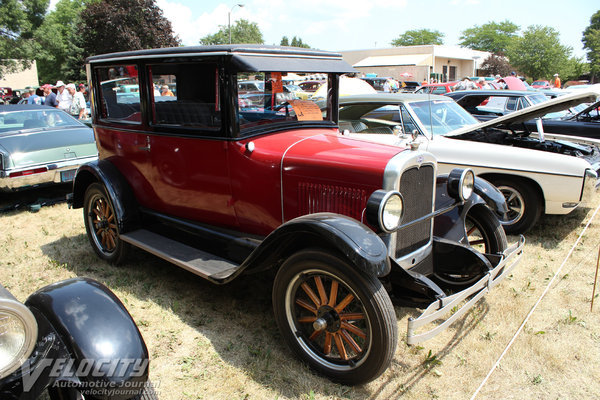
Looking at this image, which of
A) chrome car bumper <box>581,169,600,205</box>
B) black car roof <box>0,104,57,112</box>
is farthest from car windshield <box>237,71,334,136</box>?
black car roof <box>0,104,57,112</box>

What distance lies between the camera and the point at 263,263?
9.22 feet

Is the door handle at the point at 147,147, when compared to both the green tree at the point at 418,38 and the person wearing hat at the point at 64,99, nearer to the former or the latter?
the person wearing hat at the point at 64,99

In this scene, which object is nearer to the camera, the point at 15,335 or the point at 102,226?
the point at 15,335

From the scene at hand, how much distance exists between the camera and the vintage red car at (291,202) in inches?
97.0

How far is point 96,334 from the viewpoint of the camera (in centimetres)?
186

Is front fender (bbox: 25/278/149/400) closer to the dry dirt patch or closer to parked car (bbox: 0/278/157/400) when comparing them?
parked car (bbox: 0/278/157/400)

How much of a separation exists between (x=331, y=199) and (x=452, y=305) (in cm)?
101

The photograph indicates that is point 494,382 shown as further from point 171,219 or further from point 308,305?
point 171,219

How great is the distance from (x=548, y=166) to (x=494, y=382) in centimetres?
296

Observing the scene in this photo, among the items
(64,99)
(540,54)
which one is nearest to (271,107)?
(64,99)

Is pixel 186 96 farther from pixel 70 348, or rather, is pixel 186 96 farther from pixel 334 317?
pixel 70 348

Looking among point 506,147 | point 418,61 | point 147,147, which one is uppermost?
point 418,61

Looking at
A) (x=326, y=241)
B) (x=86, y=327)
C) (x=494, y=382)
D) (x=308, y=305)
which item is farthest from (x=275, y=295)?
(x=494, y=382)

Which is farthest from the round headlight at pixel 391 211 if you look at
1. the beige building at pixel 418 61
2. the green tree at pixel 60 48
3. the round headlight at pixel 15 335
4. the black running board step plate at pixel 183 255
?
the beige building at pixel 418 61
